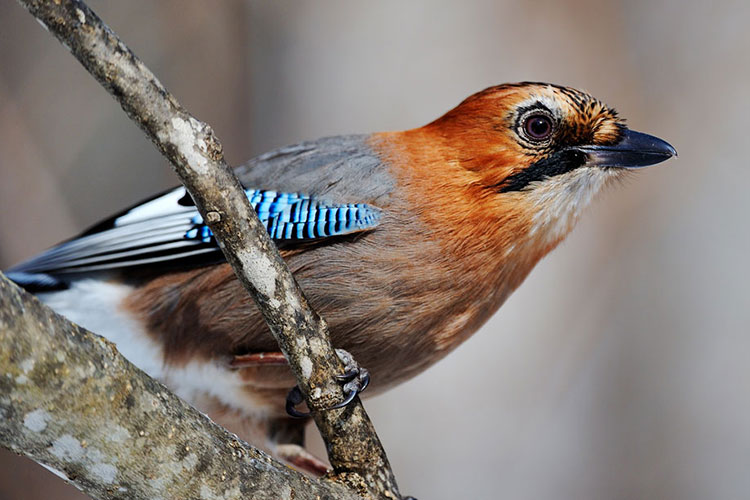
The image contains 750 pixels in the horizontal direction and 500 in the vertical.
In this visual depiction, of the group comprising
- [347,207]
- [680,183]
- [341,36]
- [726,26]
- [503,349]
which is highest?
[341,36]

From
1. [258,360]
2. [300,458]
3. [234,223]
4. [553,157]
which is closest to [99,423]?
[234,223]

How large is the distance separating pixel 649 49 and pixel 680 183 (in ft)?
3.09

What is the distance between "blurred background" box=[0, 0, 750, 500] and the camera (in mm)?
5414

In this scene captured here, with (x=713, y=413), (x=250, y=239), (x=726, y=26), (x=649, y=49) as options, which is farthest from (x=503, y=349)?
(x=250, y=239)

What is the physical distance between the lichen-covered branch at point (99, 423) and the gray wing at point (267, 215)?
112 centimetres

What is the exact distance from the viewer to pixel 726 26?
18.8ft

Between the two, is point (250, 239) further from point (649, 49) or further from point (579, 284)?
point (649, 49)

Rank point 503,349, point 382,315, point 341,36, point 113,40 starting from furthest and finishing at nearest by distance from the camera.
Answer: point 341,36, point 503,349, point 382,315, point 113,40

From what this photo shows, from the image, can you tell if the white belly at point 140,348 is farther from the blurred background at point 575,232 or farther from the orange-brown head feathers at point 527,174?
the blurred background at point 575,232

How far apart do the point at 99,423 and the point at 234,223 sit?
542 millimetres

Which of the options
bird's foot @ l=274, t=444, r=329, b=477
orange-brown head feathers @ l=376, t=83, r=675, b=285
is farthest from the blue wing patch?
bird's foot @ l=274, t=444, r=329, b=477

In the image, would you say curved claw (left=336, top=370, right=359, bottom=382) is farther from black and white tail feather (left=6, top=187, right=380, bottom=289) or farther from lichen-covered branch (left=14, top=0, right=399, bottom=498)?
black and white tail feather (left=6, top=187, right=380, bottom=289)

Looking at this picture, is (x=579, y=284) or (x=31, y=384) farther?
(x=579, y=284)

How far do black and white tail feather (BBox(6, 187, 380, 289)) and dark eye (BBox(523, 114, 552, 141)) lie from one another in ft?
2.02
